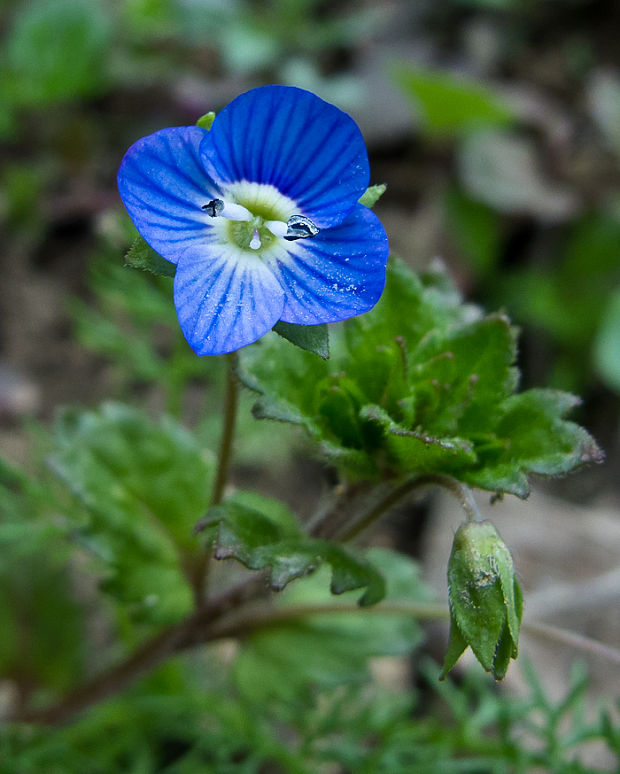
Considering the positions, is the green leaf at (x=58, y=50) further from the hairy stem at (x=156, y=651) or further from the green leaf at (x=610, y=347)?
the hairy stem at (x=156, y=651)

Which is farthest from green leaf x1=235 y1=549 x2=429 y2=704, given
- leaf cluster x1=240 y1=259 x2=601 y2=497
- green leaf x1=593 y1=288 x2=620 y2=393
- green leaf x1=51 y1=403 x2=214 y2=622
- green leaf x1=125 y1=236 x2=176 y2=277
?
green leaf x1=593 y1=288 x2=620 y2=393

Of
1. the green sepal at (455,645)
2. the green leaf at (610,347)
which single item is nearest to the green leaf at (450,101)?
the green leaf at (610,347)

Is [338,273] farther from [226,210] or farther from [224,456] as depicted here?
[224,456]

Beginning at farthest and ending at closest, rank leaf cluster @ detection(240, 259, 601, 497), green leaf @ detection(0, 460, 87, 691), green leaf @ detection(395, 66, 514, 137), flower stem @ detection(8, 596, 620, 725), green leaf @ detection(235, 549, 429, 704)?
green leaf @ detection(395, 66, 514, 137) < green leaf @ detection(0, 460, 87, 691) < green leaf @ detection(235, 549, 429, 704) < flower stem @ detection(8, 596, 620, 725) < leaf cluster @ detection(240, 259, 601, 497)

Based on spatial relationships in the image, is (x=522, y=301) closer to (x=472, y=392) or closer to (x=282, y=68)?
(x=282, y=68)

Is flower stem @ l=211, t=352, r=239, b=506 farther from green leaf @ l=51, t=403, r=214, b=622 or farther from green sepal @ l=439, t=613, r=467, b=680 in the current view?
green sepal @ l=439, t=613, r=467, b=680

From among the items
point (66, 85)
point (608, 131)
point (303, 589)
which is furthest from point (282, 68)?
point (303, 589)
